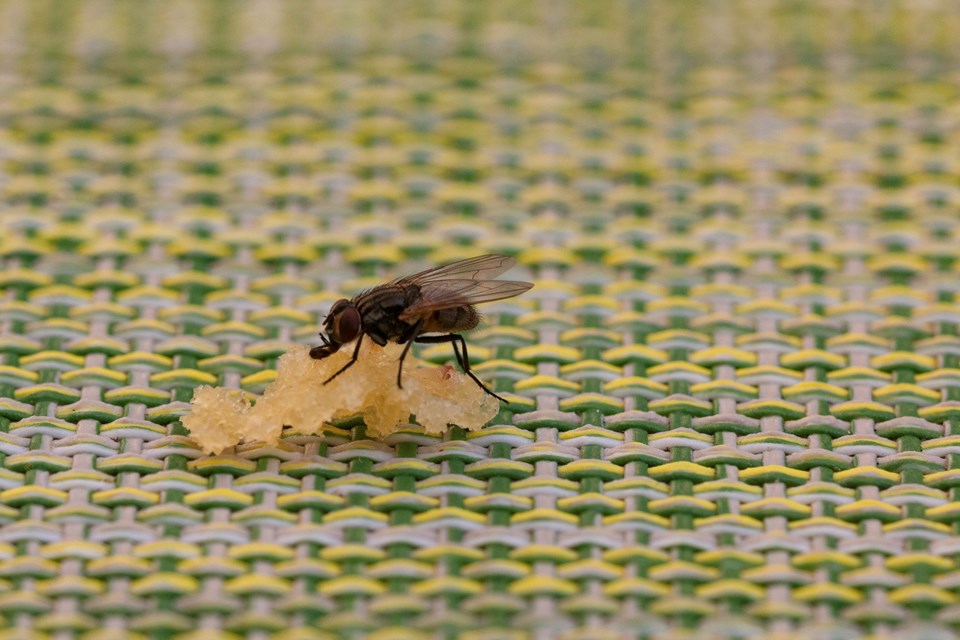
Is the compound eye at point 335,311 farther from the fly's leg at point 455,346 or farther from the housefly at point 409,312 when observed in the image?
the fly's leg at point 455,346

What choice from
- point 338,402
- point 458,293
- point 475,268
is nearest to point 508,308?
point 475,268

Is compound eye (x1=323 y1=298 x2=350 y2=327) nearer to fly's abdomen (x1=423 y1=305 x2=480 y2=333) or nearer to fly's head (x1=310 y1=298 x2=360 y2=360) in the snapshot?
fly's head (x1=310 y1=298 x2=360 y2=360)

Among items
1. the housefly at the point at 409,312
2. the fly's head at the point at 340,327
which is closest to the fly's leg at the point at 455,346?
the housefly at the point at 409,312

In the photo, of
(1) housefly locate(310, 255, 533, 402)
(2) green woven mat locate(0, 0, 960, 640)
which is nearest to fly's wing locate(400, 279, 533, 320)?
(1) housefly locate(310, 255, 533, 402)

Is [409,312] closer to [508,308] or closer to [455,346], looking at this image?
[455,346]

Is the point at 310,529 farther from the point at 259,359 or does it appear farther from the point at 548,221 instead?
the point at 548,221
